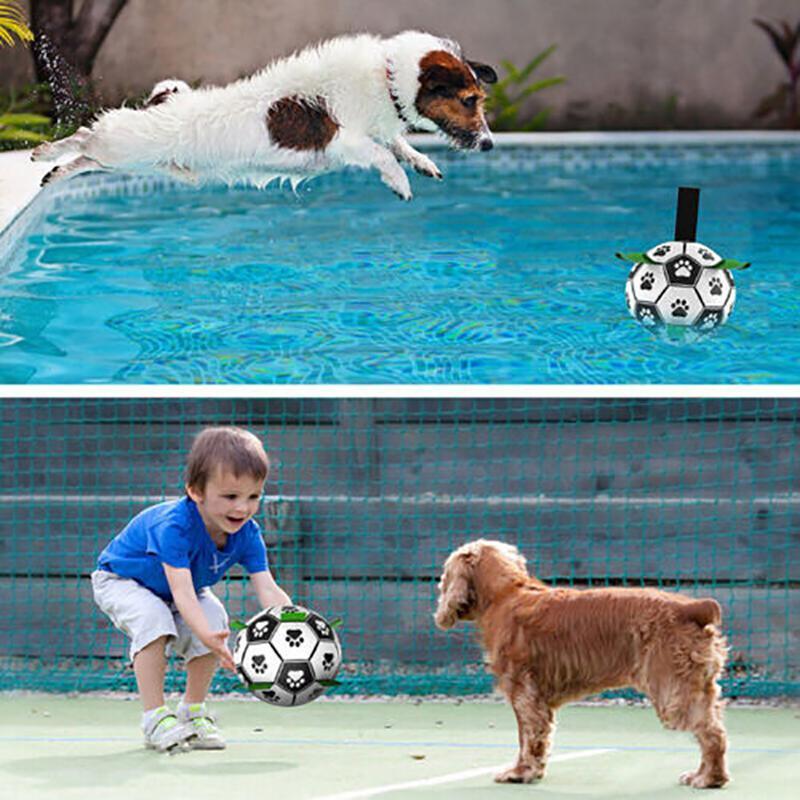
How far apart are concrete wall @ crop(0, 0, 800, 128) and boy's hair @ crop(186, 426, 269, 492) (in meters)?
6.67

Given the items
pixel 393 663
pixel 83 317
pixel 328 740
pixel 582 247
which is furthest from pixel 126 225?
pixel 328 740

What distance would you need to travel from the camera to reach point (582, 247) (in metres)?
7.29

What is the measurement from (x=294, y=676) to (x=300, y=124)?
Answer: 305 cm

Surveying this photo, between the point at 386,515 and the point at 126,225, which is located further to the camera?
the point at 126,225

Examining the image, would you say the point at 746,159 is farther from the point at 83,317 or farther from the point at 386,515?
the point at 386,515

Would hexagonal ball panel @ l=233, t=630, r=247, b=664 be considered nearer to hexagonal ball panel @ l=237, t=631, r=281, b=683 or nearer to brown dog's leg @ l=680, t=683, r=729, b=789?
hexagonal ball panel @ l=237, t=631, r=281, b=683

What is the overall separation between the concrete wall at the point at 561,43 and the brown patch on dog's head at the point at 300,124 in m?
4.07

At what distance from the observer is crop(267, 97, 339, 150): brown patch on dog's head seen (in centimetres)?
591

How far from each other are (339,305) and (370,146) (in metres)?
0.76

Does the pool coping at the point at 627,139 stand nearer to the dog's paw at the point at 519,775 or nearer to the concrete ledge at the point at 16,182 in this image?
the concrete ledge at the point at 16,182

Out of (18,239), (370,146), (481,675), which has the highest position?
(370,146)

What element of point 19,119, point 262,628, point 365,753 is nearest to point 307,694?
point 262,628

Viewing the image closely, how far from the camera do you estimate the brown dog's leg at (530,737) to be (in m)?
3.34

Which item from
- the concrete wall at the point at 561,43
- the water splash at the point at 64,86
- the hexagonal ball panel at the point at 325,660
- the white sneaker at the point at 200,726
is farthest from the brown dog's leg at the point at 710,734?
the concrete wall at the point at 561,43
